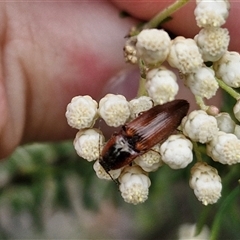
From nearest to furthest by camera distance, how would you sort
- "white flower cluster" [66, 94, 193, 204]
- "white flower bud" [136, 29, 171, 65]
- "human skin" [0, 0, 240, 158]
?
1. "white flower bud" [136, 29, 171, 65]
2. "white flower cluster" [66, 94, 193, 204]
3. "human skin" [0, 0, 240, 158]

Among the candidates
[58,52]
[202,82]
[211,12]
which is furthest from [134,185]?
[58,52]

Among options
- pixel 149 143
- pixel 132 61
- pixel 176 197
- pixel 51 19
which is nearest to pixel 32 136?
pixel 51 19

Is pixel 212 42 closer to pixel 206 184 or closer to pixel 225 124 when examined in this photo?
pixel 225 124

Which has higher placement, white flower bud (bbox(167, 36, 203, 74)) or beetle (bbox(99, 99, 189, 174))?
white flower bud (bbox(167, 36, 203, 74))

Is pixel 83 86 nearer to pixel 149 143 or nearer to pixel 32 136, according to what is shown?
pixel 32 136

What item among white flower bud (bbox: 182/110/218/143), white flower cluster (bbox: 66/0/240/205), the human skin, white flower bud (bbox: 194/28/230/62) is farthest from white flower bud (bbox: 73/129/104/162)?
the human skin

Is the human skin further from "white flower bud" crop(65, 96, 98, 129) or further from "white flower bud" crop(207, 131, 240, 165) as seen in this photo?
"white flower bud" crop(207, 131, 240, 165)

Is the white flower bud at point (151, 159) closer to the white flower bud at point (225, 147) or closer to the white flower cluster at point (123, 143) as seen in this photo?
the white flower cluster at point (123, 143)
